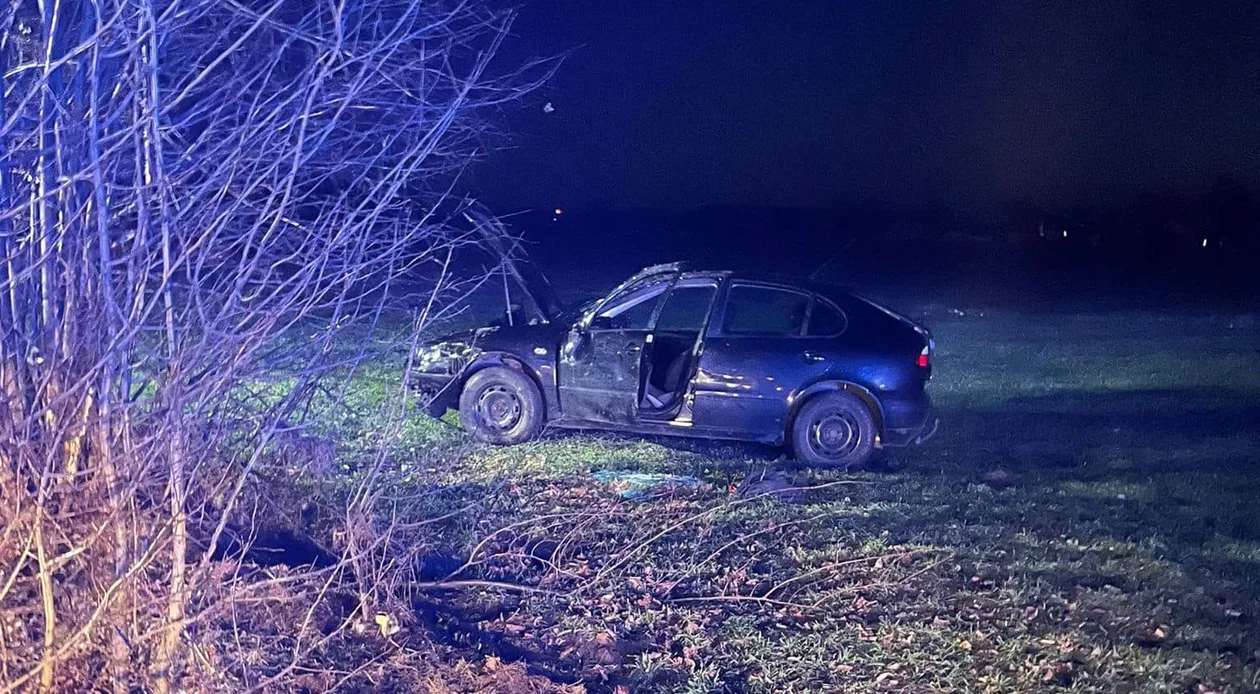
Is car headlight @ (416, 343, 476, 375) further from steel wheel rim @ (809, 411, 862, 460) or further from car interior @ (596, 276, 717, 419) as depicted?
steel wheel rim @ (809, 411, 862, 460)

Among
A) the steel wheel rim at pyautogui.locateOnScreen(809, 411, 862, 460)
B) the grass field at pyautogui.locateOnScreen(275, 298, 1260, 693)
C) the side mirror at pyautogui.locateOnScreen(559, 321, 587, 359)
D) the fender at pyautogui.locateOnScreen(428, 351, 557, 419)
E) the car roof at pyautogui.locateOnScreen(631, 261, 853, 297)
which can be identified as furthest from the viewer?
the fender at pyautogui.locateOnScreen(428, 351, 557, 419)

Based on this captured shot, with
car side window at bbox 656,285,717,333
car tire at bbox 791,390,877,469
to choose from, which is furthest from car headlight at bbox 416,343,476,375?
car tire at bbox 791,390,877,469

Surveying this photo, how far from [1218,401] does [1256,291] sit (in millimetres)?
19459

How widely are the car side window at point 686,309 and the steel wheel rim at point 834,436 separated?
1.26m

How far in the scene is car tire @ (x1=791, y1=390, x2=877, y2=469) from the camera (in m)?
8.65

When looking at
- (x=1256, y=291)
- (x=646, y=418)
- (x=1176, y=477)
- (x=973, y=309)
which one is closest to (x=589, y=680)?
(x=646, y=418)

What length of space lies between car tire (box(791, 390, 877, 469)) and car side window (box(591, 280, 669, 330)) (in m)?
1.50

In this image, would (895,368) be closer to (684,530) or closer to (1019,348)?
(684,530)

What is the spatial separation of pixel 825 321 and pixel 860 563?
2.92 metres

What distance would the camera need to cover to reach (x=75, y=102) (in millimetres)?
3744

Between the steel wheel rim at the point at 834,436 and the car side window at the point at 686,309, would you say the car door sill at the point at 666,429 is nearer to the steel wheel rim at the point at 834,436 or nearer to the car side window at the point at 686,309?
the steel wheel rim at the point at 834,436

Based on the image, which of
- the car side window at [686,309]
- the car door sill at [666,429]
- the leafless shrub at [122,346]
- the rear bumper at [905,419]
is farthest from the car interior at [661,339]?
the leafless shrub at [122,346]

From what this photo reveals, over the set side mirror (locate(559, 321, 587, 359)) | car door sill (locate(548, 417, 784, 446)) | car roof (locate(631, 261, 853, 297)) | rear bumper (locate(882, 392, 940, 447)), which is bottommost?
car door sill (locate(548, 417, 784, 446))

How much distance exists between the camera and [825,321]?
28.6 ft
